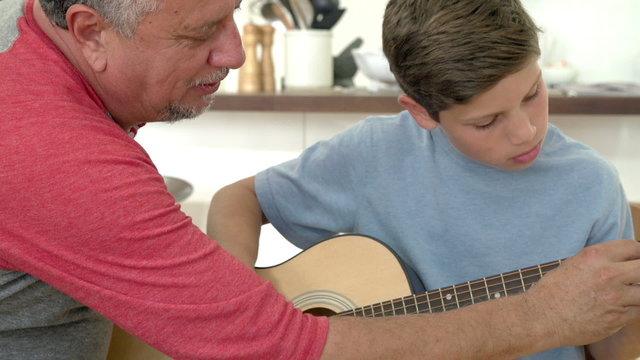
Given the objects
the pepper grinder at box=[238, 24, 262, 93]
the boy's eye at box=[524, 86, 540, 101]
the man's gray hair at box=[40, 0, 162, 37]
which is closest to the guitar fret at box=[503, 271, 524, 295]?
the boy's eye at box=[524, 86, 540, 101]

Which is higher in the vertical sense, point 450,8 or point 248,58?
point 450,8

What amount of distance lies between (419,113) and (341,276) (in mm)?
277

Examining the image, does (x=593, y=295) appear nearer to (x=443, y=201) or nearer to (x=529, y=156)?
(x=529, y=156)

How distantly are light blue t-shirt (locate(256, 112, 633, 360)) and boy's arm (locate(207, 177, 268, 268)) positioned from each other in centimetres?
2

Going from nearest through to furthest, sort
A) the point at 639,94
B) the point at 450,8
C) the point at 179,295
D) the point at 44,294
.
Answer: the point at 179,295 < the point at 44,294 < the point at 450,8 < the point at 639,94

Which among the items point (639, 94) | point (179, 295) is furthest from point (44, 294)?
point (639, 94)

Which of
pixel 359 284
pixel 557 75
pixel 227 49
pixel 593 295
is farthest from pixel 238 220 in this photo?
pixel 557 75

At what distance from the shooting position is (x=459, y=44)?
1.09 m

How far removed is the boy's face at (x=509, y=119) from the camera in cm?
106

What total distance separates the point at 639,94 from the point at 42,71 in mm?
1822

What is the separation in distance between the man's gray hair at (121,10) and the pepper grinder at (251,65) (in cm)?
153

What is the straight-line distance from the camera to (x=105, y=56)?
94cm

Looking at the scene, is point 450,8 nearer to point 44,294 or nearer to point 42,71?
point 42,71

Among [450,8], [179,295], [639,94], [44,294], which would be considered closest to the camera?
[179,295]
